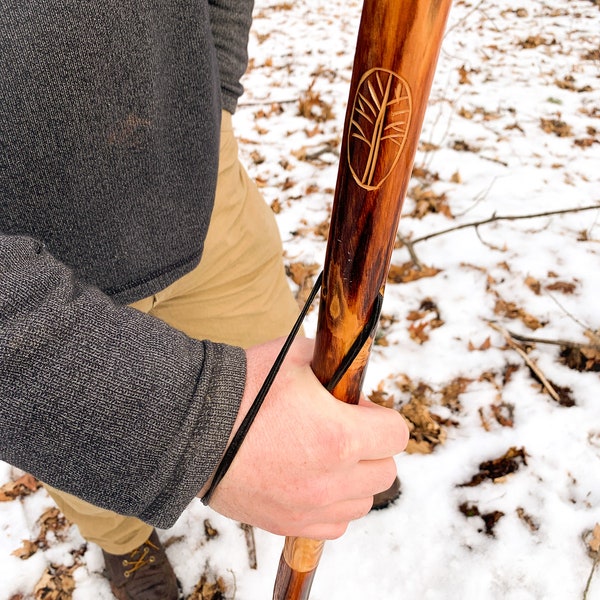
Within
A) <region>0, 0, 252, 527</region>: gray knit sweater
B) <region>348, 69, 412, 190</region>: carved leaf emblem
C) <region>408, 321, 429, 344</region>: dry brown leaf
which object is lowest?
<region>408, 321, 429, 344</region>: dry brown leaf

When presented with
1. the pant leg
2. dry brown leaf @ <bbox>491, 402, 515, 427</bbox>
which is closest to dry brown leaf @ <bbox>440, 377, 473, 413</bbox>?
dry brown leaf @ <bbox>491, 402, 515, 427</bbox>

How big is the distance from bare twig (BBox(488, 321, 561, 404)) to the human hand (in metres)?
1.55

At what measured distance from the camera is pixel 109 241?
1071 mm

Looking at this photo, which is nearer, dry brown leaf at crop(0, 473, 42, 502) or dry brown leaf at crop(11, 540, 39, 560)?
dry brown leaf at crop(11, 540, 39, 560)

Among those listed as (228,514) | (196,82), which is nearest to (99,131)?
(196,82)

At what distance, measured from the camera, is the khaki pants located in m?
1.48

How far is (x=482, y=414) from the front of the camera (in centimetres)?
205

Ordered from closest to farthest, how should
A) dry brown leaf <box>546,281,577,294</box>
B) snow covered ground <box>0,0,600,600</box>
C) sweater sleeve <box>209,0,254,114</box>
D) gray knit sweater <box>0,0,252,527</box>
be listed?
gray knit sweater <box>0,0,252,527</box>
sweater sleeve <box>209,0,254,114</box>
snow covered ground <box>0,0,600,600</box>
dry brown leaf <box>546,281,577,294</box>

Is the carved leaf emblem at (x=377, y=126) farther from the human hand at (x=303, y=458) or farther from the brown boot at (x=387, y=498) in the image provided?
the brown boot at (x=387, y=498)

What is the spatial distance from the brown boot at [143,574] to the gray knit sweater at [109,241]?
1.13 meters

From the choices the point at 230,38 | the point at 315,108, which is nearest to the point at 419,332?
the point at 230,38

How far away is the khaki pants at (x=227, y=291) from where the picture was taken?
4.86 ft

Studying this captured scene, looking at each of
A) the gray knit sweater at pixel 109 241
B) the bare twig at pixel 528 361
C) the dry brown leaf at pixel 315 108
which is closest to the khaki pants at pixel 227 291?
the gray knit sweater at pixel 109 241

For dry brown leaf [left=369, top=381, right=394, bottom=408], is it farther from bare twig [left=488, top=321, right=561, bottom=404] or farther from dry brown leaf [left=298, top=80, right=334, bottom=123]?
dry brown leaf [left=298, top=80, right=334, bottom=123]
